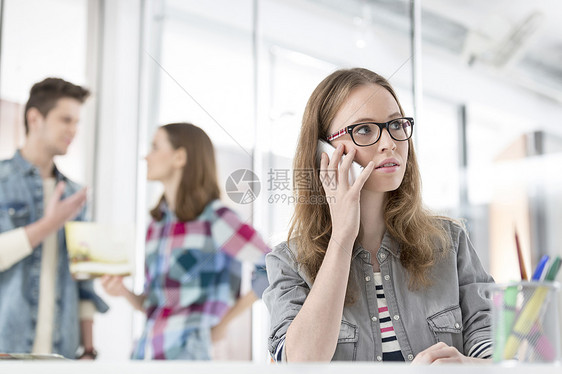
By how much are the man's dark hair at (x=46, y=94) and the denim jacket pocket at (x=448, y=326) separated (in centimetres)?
168

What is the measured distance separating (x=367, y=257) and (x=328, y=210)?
78 millimetres

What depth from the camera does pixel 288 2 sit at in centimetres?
115

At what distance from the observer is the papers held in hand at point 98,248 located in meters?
1.97

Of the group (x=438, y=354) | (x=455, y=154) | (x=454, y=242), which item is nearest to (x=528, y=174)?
(x=455, y=154)

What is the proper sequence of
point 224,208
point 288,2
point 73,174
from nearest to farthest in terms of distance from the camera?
1. point 288,2
2. point 224,208
3. point 73,174

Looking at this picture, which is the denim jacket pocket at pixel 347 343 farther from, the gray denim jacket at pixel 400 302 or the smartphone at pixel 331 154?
the smartphone at pixel 331 154

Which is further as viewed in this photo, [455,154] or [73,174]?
[455,154]

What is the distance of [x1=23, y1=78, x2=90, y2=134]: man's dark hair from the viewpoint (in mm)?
2070

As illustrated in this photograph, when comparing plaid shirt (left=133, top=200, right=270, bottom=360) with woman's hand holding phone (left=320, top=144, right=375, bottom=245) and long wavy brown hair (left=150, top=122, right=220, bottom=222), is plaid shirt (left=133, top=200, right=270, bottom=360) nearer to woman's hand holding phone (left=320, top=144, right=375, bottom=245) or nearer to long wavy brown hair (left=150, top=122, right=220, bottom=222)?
long wavy brown hair (left=150, top=122, right=220, bottom=222)

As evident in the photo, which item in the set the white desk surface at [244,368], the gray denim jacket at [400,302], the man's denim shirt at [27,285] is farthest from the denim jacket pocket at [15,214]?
the white desk surface at [244,368]

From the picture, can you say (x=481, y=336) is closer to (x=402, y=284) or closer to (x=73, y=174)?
(x=402, y=284)

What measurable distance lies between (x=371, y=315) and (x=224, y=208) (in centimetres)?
94

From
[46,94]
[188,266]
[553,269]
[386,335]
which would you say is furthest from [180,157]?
[553,269]

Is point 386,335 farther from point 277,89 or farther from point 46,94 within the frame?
point 46,94
